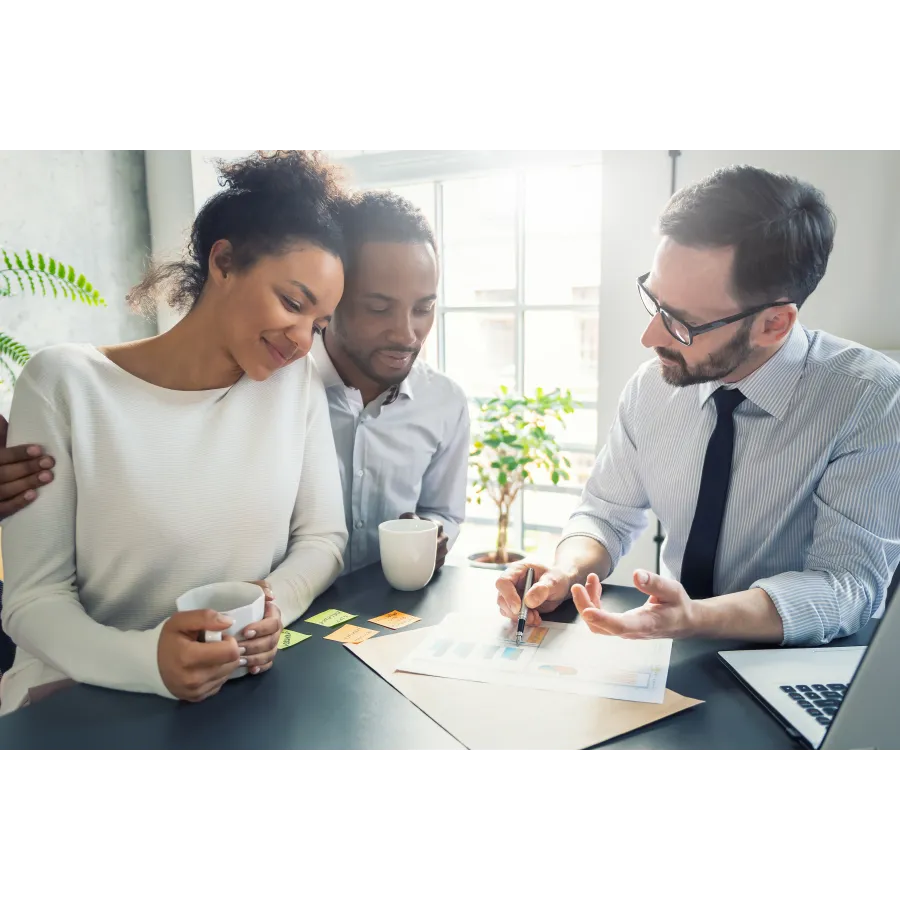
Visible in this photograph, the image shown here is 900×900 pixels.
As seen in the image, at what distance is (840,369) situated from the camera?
4.17 ft

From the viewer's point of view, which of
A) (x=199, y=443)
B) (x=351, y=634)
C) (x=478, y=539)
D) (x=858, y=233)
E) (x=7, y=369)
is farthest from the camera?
(x=478, y=539)

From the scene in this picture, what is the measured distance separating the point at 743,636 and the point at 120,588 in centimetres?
88

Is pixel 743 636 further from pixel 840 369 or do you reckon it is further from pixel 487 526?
pixel 487 526

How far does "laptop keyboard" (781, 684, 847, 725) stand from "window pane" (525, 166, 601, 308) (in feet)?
6.92

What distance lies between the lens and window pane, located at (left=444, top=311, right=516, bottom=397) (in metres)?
3.04

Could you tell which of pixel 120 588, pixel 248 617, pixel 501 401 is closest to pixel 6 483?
pixel 120 588

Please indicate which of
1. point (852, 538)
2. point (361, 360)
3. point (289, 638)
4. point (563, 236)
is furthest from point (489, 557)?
point (289, 638)

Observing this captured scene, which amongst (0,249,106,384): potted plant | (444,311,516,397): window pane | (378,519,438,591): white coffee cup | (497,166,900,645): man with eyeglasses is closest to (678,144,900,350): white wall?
(497,166,900,645): man with eyeglasses

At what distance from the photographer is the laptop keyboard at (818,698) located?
77cm

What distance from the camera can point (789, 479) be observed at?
4.16 feet

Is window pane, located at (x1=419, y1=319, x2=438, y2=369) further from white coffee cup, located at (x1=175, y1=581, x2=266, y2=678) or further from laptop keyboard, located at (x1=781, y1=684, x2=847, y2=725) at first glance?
laptop keyboard, located at (x1=781, y1=684, x2=847, y2=725)

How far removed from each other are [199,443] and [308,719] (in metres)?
0.50

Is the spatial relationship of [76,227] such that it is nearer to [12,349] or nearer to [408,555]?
[12,349]
